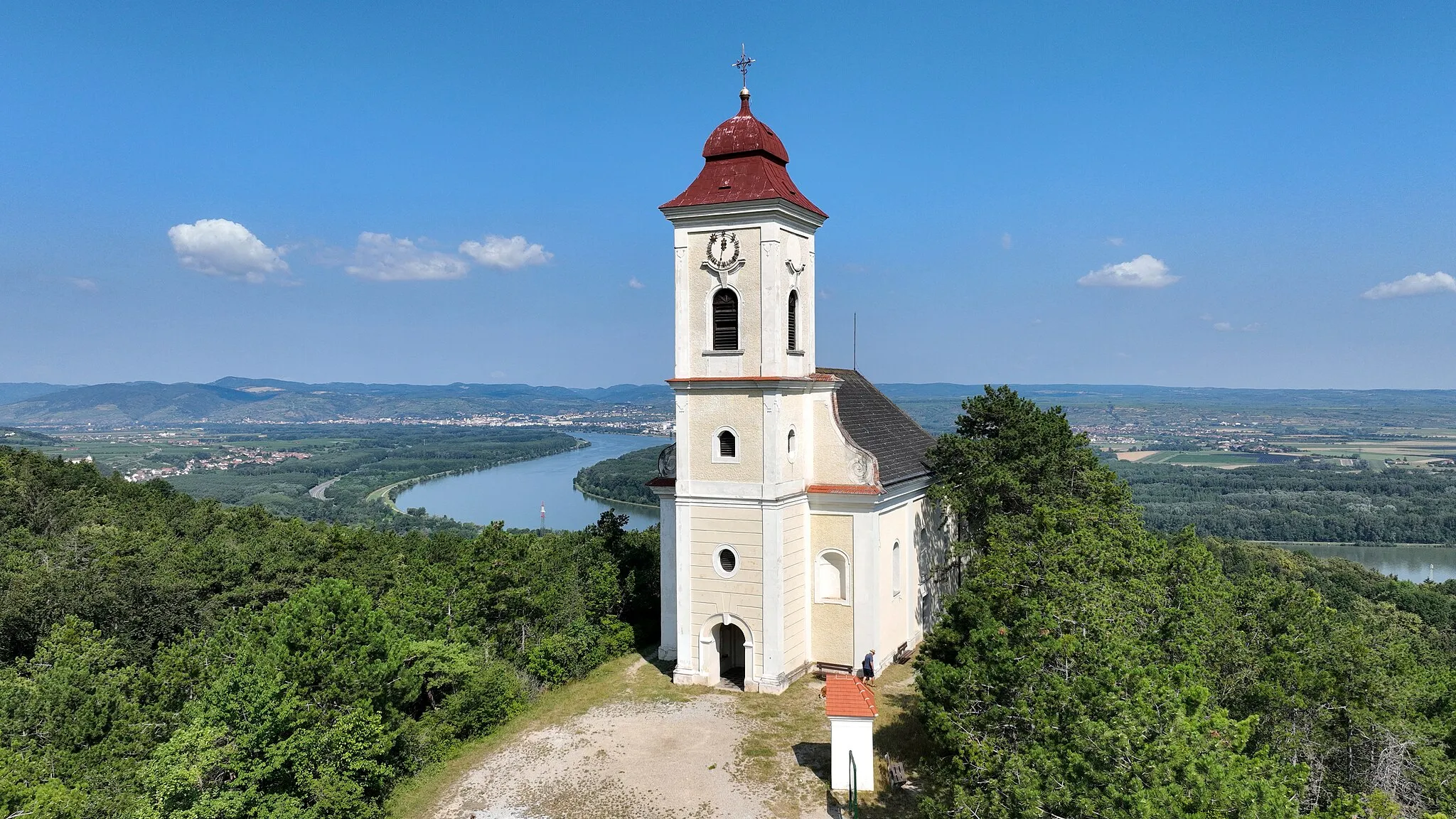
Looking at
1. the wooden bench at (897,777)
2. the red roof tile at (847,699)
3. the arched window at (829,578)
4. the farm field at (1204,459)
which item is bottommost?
the farm field at (1204,459)

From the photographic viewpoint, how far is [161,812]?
13.1 m

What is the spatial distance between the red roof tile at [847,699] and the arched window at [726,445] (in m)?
6.63

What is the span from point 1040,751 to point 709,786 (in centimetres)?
834

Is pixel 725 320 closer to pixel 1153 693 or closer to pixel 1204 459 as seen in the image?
pixel 1153 693

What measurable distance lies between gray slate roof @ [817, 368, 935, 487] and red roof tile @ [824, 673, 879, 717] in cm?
698

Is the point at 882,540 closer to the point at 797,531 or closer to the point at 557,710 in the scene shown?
the point at 797,531

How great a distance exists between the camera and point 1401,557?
82.1m

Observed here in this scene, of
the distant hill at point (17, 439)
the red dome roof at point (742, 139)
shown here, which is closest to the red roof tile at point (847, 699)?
the red dome roof at point (742, 139)

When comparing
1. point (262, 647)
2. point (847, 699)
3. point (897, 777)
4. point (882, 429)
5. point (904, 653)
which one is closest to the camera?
point (897, 777)

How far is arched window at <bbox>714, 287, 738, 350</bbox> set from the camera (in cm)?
2180

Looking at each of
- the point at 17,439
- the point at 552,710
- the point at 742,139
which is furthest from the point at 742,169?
the point at 17,439

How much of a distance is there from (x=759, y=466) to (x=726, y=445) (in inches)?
44.0

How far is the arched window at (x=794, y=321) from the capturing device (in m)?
22.6

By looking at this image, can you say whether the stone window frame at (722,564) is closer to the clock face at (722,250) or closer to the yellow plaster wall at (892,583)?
the yellow plaster wall at (892,583)
